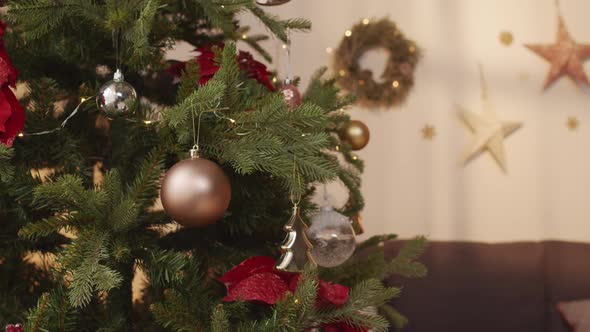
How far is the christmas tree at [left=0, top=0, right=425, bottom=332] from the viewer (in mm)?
654

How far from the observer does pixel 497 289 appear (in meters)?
1.92

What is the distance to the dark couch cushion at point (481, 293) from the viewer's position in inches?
73.1

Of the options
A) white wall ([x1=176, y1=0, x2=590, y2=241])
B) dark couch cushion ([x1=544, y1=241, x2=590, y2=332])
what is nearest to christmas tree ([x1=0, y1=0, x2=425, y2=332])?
dark couch cushion ([x1=544, y1=241, x2=590, y2=332])

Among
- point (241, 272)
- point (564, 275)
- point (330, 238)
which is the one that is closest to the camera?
point (241, 272)

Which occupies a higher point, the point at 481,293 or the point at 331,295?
the point at 331,295

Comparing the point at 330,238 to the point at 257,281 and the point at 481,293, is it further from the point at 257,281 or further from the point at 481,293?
the point at 481,293

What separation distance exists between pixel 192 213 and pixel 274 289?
15 centimetres

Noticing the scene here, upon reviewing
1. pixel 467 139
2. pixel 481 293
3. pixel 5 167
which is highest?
pixel 5 167

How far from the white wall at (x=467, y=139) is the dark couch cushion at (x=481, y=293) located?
0.85 ft

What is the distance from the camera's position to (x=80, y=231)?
66cm

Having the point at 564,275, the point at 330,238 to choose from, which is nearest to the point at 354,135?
the point at 330,238

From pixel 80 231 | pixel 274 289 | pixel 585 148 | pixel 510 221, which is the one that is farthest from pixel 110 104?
pixel 585 148

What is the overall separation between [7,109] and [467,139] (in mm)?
A: 1814

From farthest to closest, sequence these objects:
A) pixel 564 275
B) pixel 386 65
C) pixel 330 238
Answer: pixel 386 65 < pixel 564 275 < pixel 330 238
